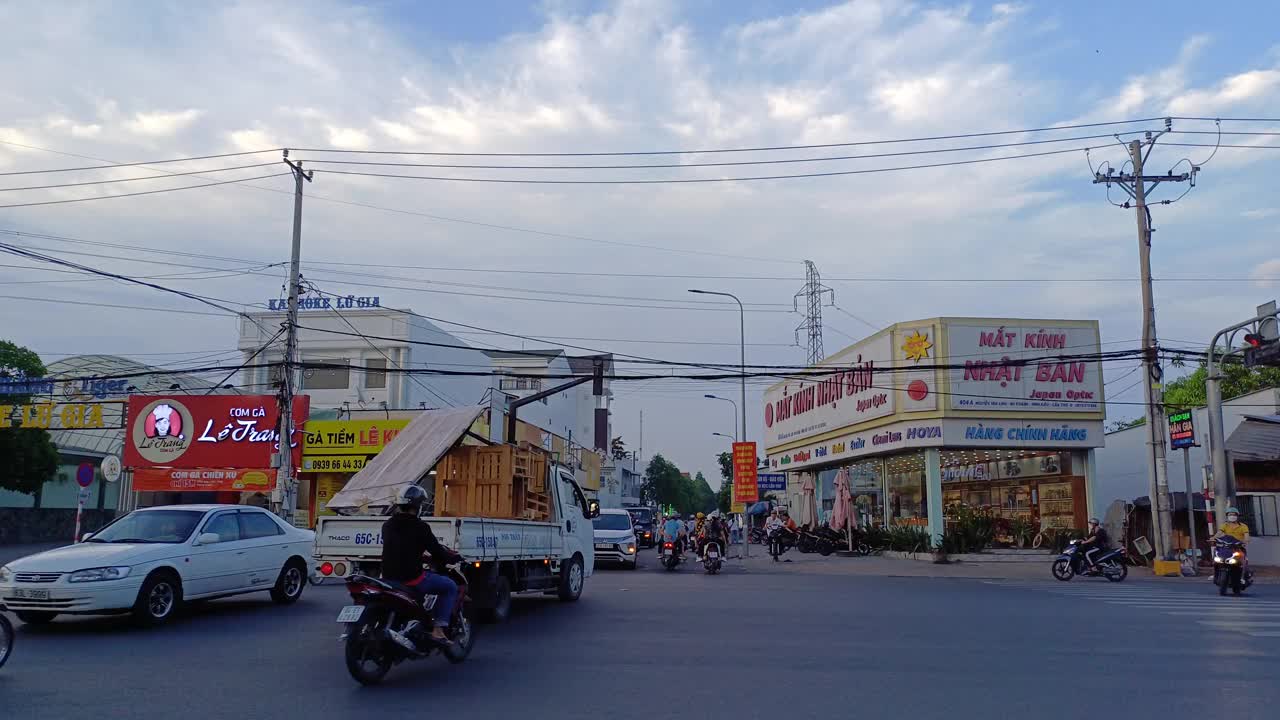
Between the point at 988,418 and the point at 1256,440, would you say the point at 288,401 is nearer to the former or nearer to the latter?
the point at 988,418

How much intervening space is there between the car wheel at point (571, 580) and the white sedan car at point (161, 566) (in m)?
4.09

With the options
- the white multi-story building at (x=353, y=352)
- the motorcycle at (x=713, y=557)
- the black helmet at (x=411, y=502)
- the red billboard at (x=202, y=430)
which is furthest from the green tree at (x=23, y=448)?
A: the black helmet at (x=411, y=502)

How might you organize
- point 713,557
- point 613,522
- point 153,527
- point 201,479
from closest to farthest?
1. point 153,527
2. point 713,557
3. point 613,522
4. point 201,479

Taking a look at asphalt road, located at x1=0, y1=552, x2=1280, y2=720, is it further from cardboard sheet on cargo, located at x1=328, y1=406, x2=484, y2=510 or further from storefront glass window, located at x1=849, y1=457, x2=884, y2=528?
storefront glass window, located at x1=849, y1=457, x2=884, y2=528

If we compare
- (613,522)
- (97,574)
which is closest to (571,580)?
(97,574)

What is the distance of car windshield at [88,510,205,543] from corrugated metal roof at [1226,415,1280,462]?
26287 millimetres

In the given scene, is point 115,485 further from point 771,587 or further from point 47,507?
point 771,587

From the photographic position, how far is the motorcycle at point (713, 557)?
2600 centimetres

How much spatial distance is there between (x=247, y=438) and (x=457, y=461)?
21.9m

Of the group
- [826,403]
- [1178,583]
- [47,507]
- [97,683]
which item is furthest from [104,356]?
[1178,583]

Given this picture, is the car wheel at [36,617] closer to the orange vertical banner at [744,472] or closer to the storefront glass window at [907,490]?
the storefront glass window at [907,490]

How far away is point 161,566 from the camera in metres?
12.2

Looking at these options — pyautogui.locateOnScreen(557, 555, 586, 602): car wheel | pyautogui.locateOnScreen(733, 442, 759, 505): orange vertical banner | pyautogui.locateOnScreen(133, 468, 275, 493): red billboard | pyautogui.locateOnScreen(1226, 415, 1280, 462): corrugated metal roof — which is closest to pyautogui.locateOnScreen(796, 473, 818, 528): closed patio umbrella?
pyautogui.locateOnScreen(733, 442, 759, 505): orange vertical banner

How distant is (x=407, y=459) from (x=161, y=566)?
133 inches
